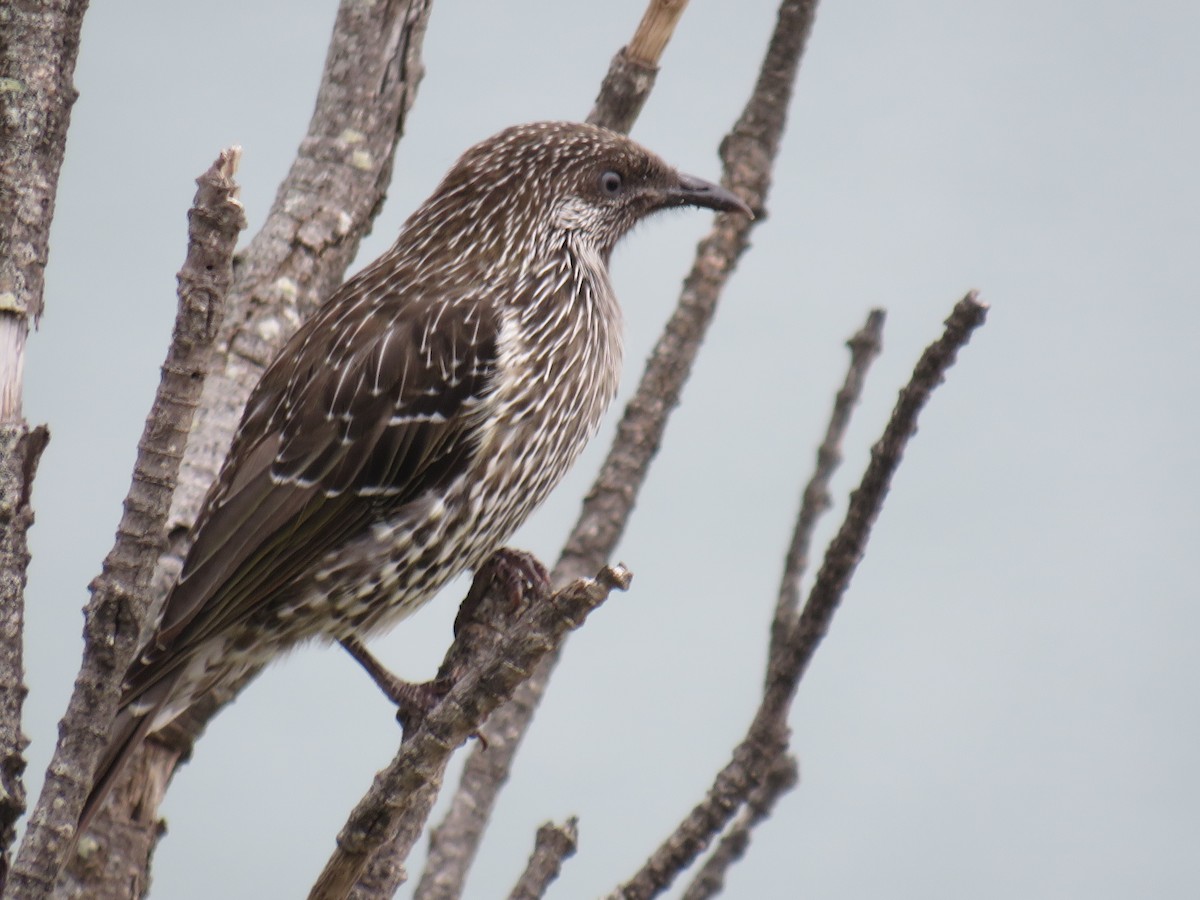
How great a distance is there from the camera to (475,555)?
3604 millimetres

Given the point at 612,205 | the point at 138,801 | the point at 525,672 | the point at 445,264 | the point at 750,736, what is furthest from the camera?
the point at 612,205

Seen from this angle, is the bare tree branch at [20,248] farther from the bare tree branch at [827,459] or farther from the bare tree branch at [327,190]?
the bare tree branch at [827,459]

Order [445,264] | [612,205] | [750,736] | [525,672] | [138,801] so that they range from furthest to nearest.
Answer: [612,205], [445,264], [138,801], [750,736], [525,672]

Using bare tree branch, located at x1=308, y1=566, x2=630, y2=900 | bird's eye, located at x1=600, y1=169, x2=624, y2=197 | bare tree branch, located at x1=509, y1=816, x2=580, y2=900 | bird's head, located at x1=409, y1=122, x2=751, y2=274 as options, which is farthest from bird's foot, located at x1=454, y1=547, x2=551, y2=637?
bird's eye, located at x1=600, y1=169, x2=624, y2=197

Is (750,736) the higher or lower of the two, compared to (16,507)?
higher

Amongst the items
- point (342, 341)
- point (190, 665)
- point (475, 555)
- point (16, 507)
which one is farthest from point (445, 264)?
point (16, 507)

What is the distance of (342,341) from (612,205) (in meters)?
1.03

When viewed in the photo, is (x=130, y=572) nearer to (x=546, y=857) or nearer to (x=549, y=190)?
(x=546, y=857)

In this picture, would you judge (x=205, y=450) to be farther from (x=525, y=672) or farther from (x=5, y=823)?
(x=525, y=672)

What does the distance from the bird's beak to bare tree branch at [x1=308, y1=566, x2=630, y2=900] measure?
187cm

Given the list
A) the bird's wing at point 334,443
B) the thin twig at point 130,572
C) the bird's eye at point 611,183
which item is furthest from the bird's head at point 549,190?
the thin twig at point 130,572

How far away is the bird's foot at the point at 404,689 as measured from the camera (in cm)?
315

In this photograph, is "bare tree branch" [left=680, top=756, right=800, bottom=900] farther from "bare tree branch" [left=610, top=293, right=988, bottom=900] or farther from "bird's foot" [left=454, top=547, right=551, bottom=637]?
"bird's foot" [left=454, top=547, right=551, bottom=637]

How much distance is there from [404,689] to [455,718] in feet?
4.23
